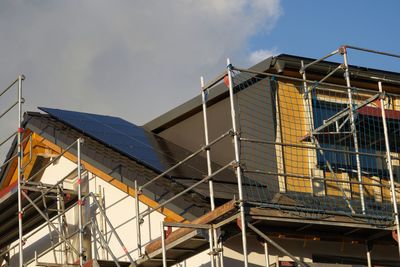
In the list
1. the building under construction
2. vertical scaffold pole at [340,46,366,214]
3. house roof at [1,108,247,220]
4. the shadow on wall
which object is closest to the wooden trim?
the building under construction

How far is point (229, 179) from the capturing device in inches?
646

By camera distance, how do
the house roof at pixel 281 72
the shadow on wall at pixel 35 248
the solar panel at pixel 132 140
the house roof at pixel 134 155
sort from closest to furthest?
1. the house roof at pixel 134 155
2. the house roof at pixel 281 72
3. the solar panel at pixel 132 140
4. the shadow on wall at pixel 35 248

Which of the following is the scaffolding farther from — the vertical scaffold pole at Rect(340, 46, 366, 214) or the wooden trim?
the vertical scaffold pole at Rect(340, 46, 366, 214)

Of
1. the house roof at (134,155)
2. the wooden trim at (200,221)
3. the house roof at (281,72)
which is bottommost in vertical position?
the wooden trim at (200,221)

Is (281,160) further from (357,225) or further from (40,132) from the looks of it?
(40,132)

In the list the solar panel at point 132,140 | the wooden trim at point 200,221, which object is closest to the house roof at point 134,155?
the solar panel at point 132,140

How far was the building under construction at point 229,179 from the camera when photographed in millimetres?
13844

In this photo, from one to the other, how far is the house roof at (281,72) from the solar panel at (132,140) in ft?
1.62

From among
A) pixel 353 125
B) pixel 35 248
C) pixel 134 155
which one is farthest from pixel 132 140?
pixel 353 125

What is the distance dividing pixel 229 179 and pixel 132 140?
8.63 feet

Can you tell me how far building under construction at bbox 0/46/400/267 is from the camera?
13844 millimetres

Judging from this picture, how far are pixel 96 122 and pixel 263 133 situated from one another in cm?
430

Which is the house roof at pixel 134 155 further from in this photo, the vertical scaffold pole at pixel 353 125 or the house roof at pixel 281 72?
the vertical scaffold pole at pixel 353 125

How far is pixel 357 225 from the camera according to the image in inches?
539
